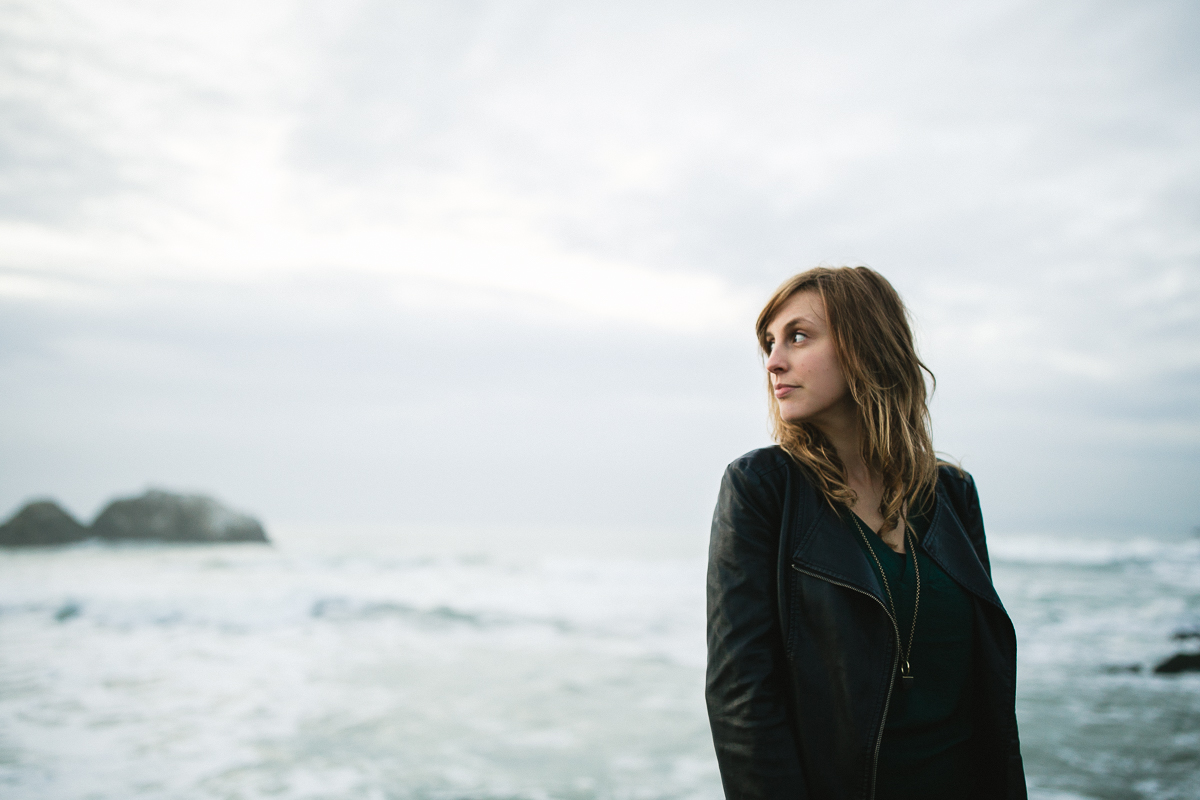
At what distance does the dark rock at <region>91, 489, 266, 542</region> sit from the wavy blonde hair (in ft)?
78.9

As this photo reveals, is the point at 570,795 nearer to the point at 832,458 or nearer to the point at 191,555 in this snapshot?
the point at 832,458

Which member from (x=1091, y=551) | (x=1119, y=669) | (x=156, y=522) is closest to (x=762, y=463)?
(x=1119, y=669)

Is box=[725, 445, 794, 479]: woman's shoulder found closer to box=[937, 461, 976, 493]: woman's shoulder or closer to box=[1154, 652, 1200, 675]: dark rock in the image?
box=[937, 461, 976, 493]: woman's shoulder

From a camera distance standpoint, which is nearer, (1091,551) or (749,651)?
(749,651)

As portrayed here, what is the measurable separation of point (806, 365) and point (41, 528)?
25.4 metres

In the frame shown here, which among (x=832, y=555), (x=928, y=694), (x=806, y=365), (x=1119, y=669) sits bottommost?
(x=1119, y=669)

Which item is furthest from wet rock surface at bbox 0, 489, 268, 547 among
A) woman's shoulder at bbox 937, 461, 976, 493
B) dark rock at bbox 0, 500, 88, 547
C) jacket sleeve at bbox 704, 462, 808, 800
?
woman's shoulder at bbox 937, 461, 976, 493

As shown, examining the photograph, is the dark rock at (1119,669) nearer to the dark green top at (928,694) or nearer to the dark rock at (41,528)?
the dark green top at (928,694)

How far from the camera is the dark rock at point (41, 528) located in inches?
772

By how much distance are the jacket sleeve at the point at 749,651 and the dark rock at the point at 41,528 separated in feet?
81.5

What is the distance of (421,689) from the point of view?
7.65 m

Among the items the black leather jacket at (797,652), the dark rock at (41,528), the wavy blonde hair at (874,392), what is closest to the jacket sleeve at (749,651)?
the black leather jacket at (797,652)

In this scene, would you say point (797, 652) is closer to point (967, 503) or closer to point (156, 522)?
point (967, 503)

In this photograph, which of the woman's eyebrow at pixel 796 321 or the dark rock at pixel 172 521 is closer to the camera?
the woman's eyebrow at pixel 796 321
